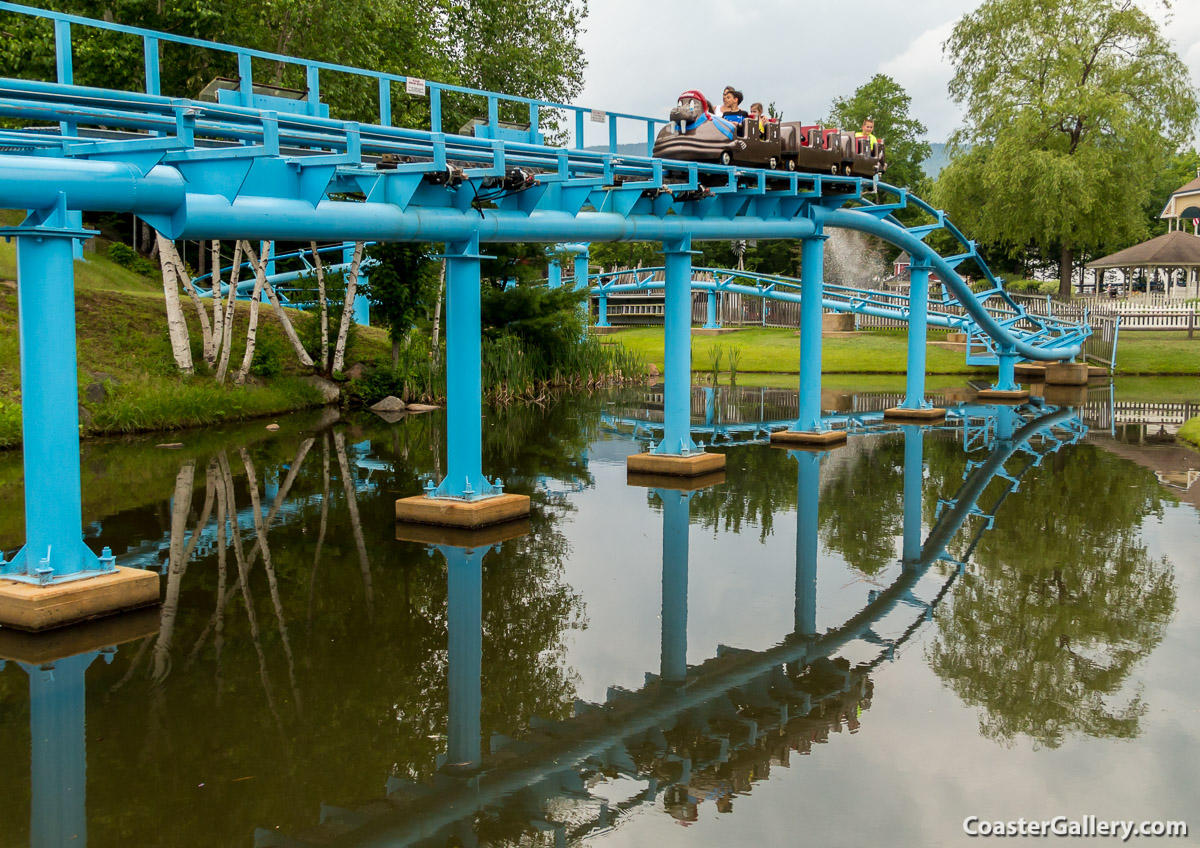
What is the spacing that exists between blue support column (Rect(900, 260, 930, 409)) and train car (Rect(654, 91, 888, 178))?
18.3 feet

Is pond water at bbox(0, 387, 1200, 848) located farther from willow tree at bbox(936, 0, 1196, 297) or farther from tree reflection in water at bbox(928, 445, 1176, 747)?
willow tree at bbox(936, 0, 1196, 297)

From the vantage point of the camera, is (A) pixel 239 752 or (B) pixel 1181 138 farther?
(B) pixel 1181 138

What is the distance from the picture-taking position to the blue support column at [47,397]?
31.3 feet

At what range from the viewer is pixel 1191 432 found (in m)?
22.1


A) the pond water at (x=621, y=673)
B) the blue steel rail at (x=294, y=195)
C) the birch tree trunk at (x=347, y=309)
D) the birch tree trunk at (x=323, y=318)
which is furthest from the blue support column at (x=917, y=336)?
the birch tree trunk at (x=323, y=318)

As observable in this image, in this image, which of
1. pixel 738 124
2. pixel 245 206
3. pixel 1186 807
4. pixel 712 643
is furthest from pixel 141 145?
pixel 738 124

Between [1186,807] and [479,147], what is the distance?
10.2m

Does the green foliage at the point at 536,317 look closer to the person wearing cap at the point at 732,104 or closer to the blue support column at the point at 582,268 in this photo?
the blue support column at the point at 582,268

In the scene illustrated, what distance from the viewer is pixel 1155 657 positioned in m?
8.81

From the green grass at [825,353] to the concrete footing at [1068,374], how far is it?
4040 millimetres

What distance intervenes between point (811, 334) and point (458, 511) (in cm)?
947

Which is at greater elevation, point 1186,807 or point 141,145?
point 141,145

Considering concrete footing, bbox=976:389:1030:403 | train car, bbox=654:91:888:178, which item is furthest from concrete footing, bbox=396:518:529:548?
concrete footing, bbox=976:389:1030:403

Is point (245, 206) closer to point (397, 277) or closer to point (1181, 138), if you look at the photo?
point (397, 277)
